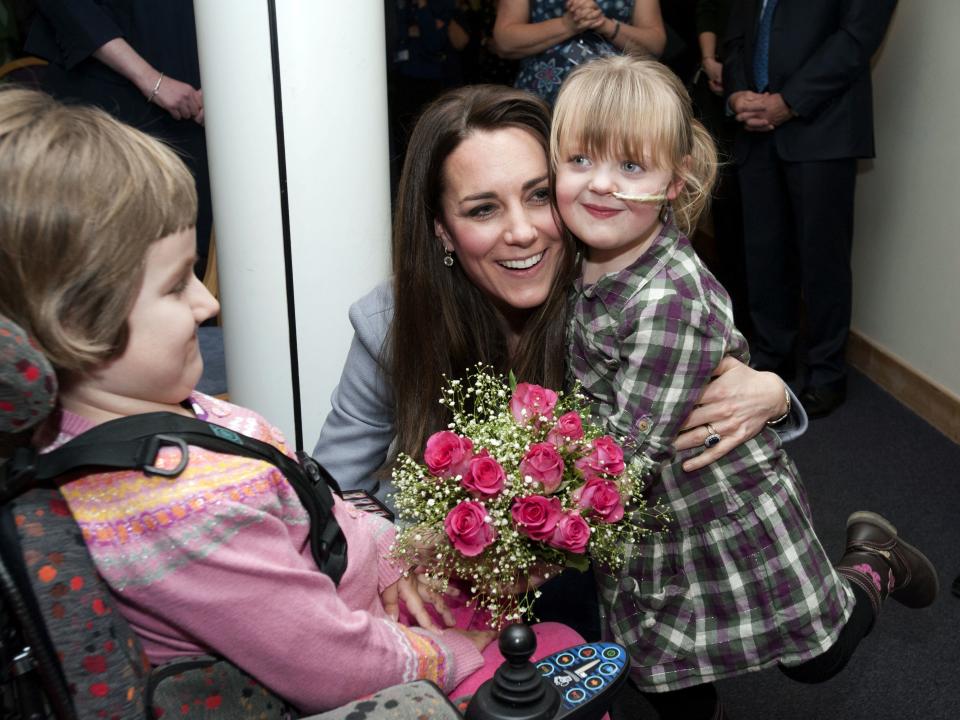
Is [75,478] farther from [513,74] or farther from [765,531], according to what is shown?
[513,74]

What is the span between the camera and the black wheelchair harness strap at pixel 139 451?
101 centimetres

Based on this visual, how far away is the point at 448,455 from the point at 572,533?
0.24 metres

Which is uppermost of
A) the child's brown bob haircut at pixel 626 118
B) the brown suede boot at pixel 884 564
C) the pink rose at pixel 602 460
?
the child's brown bob haircut at pixel 626 118

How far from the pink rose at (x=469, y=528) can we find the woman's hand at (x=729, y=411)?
71 cm

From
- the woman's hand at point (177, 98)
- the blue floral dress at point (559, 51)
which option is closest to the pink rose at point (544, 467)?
the blue floral dress at point (559, 51)

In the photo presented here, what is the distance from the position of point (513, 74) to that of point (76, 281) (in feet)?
13.6

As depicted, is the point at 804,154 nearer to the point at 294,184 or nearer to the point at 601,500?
the point at 294,184

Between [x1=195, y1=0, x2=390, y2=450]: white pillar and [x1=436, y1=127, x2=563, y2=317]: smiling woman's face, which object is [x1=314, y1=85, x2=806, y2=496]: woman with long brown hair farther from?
[x1=195, y1=0, x2=390, y2=450]: white pillar

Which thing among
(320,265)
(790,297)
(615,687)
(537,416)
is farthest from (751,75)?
(615,687)

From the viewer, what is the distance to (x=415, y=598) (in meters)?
1.57

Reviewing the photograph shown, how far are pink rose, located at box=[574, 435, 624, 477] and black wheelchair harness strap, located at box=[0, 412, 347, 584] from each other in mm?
454

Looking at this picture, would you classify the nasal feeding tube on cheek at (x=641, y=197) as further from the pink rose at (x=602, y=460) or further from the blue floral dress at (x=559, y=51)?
the blue floral dress at (x=559, y=51)

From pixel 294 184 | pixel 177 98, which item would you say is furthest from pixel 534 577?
pixel 177 98

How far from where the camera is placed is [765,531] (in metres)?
1.98
